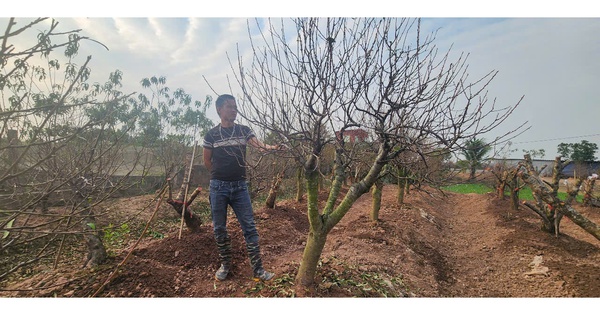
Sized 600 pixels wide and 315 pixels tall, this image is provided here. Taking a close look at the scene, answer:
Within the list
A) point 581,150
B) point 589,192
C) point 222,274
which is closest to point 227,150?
point 222,274

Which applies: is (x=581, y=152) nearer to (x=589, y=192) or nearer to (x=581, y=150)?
(x=581, y=150)

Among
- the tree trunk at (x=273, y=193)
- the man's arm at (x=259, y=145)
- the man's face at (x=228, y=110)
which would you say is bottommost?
the tree trunk at (x=273, y=193)

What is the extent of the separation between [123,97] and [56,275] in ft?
8.47

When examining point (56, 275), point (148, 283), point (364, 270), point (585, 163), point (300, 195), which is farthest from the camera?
point (585, 163)

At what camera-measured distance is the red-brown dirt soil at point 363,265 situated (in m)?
2.55

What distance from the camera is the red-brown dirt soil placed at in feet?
8.38

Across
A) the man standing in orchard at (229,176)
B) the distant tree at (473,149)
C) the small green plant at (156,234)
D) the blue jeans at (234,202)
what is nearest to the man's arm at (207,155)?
the man standing in orchard at (229,176)

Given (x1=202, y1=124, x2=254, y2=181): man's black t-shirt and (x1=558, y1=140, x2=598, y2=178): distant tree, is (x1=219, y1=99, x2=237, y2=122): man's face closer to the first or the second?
(x1=202, y1=124, x2=254, y2=181): man's black t-shirt

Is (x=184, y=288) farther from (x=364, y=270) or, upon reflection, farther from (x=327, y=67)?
(x=327, y=67)

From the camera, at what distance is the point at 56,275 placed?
110 inches

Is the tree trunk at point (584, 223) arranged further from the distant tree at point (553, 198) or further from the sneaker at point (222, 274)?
the sneaker at point (222, 274)

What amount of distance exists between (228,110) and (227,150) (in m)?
0.39

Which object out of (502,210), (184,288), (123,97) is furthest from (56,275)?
(502,210)

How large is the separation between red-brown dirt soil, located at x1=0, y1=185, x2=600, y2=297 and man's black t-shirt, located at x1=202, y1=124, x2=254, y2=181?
97 centimetres
